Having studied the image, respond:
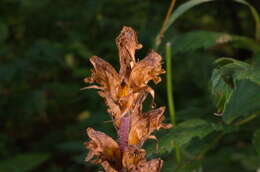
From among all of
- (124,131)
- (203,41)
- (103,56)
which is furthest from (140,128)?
(103,56)

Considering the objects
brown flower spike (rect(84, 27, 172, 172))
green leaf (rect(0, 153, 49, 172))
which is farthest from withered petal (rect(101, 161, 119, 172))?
green leaf (rect(0, 153, 49, 172))

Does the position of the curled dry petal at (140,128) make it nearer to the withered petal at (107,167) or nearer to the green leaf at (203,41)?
the withered petal at (107,167)

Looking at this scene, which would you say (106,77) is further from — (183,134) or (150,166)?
(183,134)

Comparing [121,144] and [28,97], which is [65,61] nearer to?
[28,97]

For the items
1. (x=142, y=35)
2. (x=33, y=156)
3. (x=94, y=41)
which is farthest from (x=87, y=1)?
(x=33, y=156)

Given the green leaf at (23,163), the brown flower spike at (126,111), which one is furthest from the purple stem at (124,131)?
the green leaf at (23,163)
